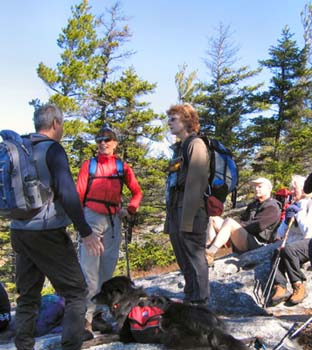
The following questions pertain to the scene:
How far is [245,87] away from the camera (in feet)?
82.4

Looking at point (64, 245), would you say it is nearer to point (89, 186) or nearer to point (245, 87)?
point (89, 186)

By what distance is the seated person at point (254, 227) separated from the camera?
20.9 ft

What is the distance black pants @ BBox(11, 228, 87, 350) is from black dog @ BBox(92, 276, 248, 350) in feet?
1.91

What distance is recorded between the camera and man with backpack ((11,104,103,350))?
119 inches

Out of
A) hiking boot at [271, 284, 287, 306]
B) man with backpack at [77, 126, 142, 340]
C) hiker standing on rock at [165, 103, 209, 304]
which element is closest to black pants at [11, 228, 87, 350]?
man with backpack at [77, 126, 142, 340]

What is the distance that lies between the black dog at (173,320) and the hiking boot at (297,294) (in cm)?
229

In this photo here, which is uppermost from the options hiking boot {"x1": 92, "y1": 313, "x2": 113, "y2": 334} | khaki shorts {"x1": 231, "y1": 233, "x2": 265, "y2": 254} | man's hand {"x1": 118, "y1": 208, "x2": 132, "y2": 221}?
man's hand {"x1": 118, "y1": 208, "x2": 132, "y2": 221}

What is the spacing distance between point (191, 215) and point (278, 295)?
226 centimetres

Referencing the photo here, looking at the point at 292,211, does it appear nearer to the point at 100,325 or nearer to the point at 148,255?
the point at 100,325

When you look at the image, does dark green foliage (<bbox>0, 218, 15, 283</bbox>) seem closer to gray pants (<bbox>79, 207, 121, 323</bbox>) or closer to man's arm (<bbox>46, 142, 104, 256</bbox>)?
gray pants (<bbox>79, 207, 121, 323</bbox>)

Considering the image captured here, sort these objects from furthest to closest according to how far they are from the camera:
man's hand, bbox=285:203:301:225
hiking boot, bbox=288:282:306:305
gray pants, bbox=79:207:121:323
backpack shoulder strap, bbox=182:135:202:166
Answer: man's hand, bbox=285:203:301:225 < hiking boot, bbox=288:282:306:305 < gray pants, bbox=79:207:121:323 < backpack shoulder strap, bbox=182:135:202:166

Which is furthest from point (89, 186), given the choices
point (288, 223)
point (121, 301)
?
point (288, 223)

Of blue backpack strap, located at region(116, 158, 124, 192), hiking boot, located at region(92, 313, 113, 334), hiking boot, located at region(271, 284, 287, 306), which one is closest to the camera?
hiking boot, located at region(92, 313, 113, 334)

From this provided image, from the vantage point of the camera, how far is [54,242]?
306cm
